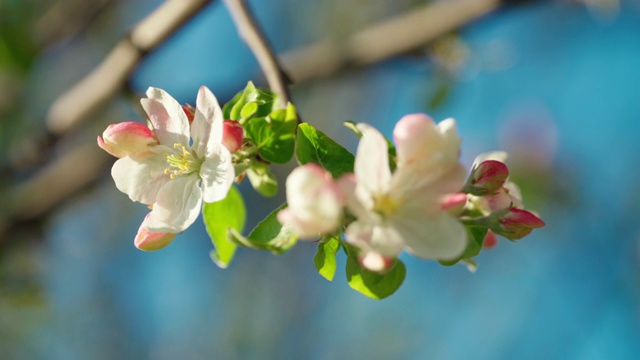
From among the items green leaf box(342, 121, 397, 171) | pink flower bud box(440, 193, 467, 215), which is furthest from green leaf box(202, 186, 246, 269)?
pink flower bud box(440, 193, 467, 215)

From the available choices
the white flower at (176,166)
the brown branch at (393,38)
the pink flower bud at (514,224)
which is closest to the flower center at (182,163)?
the white flower at (176,166)

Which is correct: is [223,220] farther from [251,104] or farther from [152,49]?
[152,49]

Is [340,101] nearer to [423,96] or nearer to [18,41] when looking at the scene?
[423,96]

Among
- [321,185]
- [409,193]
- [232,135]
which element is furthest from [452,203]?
[232,135]

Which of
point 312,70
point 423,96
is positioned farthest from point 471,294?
point 312,70

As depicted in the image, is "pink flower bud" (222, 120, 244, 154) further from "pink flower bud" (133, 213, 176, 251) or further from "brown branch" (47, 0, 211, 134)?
"brown branch" (47, 0, 211, 134)
